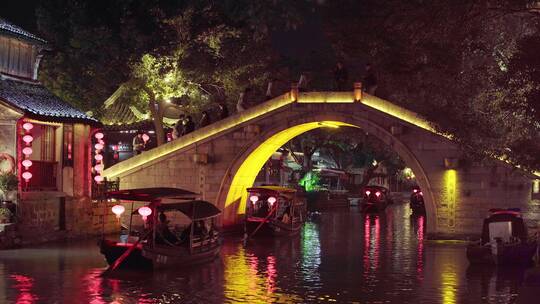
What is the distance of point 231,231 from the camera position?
3278 cm

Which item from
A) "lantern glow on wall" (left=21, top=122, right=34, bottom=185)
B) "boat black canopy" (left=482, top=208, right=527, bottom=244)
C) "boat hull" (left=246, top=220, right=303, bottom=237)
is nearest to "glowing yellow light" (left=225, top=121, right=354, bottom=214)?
"boat hull" (left=246, top=220, right=303, bottom=237)

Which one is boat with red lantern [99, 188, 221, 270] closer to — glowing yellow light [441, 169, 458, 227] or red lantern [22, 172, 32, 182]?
red lantern [22, 172, 32, 182]

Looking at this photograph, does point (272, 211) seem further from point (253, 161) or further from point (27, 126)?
point (27, 126)

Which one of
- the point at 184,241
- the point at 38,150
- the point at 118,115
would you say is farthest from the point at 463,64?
the point at 118,115

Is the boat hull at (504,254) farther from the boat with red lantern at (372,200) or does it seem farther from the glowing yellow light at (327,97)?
the boat with red lantern at (372,200)

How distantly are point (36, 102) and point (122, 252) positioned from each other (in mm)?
9469

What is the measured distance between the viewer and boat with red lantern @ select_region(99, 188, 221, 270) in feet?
65.8

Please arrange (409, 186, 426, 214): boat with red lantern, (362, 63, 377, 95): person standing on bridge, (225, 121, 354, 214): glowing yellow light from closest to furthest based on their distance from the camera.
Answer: (362, 63, 377, 95): person standing on bridge → (225, 121, 354, 214): glowing yellow light → (409, 186, 426, 214): boat with red lantern

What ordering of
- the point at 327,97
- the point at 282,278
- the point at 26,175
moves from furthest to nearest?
the point at 327,97, the point at 26,175, the point at 282,278

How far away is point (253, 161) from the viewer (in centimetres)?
3288

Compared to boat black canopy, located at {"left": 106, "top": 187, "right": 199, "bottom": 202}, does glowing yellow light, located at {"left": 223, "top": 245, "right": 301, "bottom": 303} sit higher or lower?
lower

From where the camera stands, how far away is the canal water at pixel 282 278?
55.0 feet

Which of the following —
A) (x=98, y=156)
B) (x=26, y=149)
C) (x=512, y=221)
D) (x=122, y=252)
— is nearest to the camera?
(x=122, y=252)

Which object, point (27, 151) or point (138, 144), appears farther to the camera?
point (138, 144)
